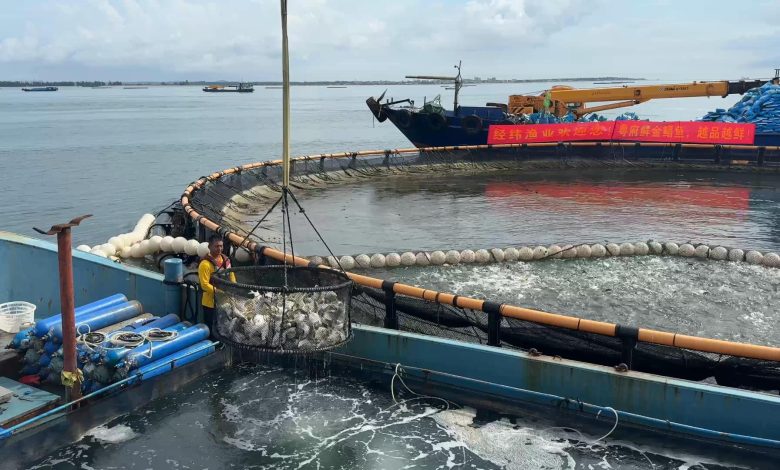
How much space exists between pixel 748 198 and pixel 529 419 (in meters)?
19.7

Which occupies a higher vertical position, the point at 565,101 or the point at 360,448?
the point at 565,101

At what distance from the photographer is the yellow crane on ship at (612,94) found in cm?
3512

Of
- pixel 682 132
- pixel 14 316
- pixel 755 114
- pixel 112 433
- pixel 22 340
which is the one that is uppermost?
pixel 755 114

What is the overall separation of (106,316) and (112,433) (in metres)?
1.82

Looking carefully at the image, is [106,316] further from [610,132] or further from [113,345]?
[610,132]

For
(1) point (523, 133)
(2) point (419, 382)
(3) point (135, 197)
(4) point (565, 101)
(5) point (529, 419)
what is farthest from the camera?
(4) point (565, 101)

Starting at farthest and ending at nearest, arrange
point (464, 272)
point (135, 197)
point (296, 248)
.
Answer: point (135, 197) → point (296, 248) → point (464, 272)

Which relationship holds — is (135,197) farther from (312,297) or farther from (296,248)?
(312,297)

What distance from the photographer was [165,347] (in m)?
7.65

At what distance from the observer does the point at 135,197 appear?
28219mm

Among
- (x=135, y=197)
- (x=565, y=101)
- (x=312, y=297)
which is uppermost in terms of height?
(x=565, y=101)

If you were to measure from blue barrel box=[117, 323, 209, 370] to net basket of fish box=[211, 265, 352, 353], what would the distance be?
3.52ft

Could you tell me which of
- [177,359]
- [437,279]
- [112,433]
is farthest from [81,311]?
[437,279]

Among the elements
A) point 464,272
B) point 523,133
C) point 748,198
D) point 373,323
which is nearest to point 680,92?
point 523,133
